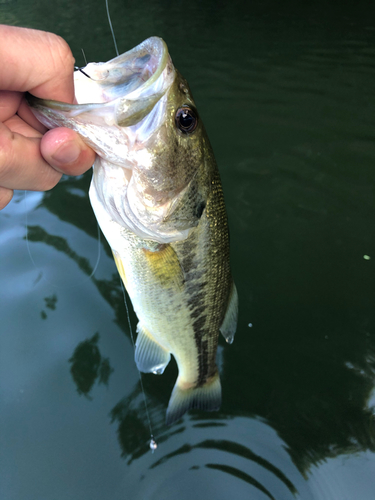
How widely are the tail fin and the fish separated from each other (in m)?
0.09

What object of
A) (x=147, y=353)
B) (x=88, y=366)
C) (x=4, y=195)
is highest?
(x=4, y=195)

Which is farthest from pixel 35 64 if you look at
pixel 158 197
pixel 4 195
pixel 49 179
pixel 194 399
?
pixel 194 399

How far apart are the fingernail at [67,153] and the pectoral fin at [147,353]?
1.12m

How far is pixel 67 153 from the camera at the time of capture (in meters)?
1.08

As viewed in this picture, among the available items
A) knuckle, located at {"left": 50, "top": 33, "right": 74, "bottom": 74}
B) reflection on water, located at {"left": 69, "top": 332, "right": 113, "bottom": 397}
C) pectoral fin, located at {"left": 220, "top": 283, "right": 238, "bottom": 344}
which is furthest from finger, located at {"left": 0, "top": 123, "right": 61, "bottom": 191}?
reflection on water, located at {"left": 69, "top": 332, "right": 113, "bottom": 397}

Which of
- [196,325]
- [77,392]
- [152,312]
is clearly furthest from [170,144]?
[77,392]

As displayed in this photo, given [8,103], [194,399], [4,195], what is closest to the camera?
[8,103]

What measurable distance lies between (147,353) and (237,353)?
3.42 feet

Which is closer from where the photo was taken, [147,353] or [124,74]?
[124,74]

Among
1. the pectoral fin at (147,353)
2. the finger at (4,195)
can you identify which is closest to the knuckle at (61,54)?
the finger at (4,195)

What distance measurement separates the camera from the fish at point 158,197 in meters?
1.11

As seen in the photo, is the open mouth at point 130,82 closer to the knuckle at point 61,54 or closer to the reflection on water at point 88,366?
the knuckle at point 61,54

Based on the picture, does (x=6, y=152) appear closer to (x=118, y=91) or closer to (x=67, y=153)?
(x=67, y=153)

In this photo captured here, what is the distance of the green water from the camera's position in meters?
2.32
